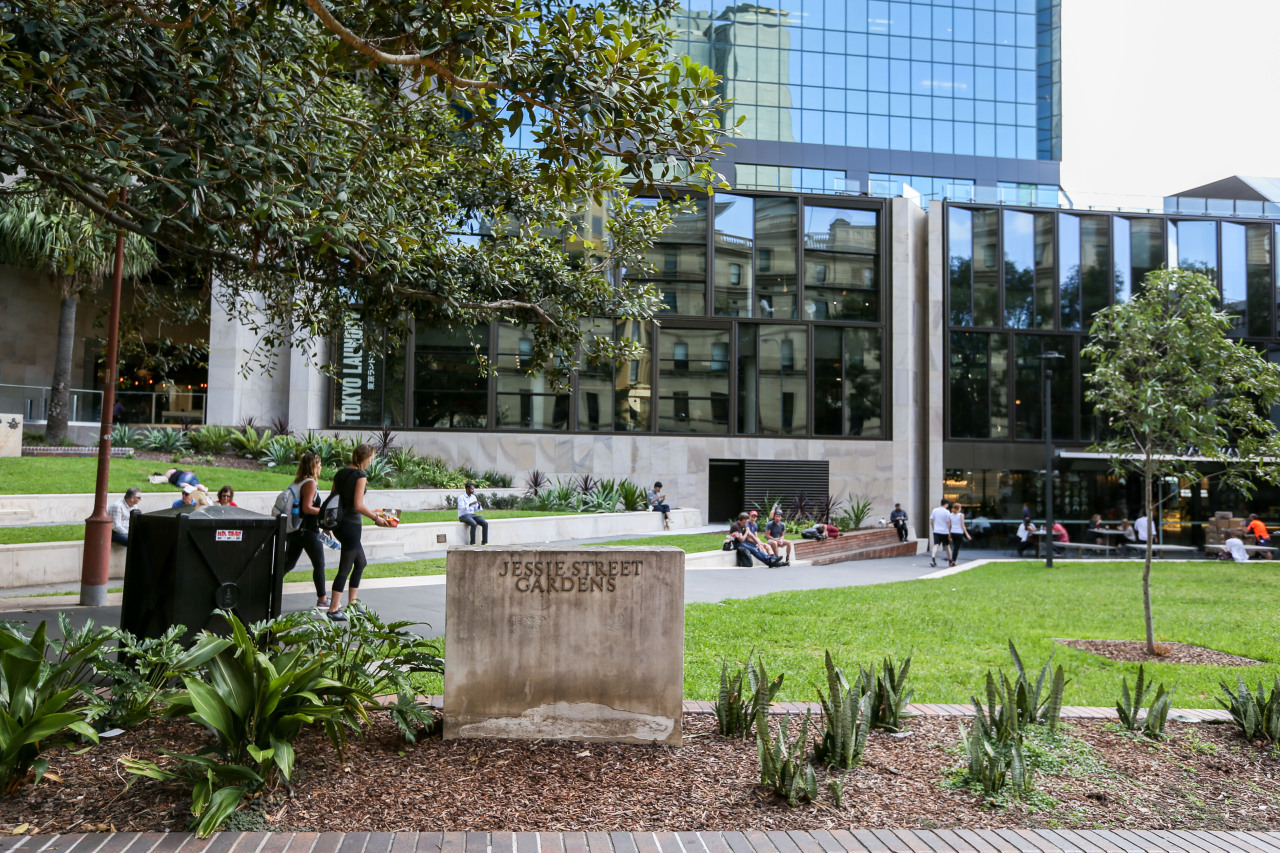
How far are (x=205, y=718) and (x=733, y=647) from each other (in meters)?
5.46

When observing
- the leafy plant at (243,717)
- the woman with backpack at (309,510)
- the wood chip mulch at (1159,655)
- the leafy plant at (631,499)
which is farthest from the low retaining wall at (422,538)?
the wood chip mulch at (1159,655)

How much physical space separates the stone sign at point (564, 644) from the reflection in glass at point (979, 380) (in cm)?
3289

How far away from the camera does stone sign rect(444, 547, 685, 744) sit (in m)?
5.04

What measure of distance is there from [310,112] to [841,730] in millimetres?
7845

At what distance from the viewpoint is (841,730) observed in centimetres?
479

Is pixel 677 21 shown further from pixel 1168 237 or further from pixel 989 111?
pixel 1168 237

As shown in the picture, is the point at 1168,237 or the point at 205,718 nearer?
the point at 205,718

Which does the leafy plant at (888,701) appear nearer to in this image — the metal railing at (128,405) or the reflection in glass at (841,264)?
the metal railing at (128,405)

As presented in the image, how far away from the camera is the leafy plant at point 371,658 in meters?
4.98

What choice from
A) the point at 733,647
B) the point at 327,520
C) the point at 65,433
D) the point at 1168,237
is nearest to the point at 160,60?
the point at 327,520

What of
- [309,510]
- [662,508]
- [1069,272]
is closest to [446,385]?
[662,508]

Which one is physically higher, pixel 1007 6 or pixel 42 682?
pixel 1007 6

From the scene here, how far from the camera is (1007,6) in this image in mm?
47656

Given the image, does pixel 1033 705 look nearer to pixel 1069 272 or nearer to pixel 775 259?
pixel 775 259
